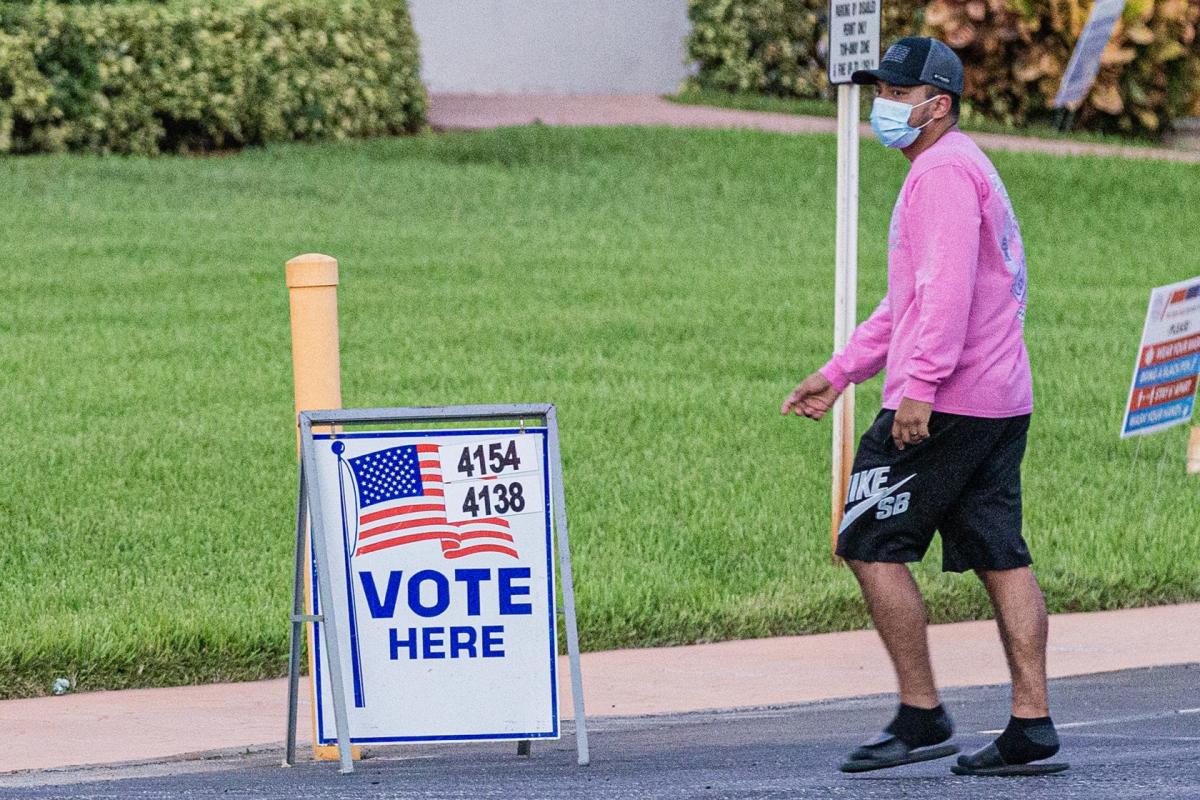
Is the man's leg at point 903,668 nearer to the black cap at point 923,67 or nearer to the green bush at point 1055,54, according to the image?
the black cap at point 923,67

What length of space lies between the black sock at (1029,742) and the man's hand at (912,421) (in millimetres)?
794

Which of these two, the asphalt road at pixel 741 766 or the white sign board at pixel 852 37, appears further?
the white sign board at pixel 852 37

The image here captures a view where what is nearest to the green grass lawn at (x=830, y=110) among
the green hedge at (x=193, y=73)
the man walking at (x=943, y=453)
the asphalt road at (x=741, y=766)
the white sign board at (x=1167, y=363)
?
the green hedge at (x=193, y=73)

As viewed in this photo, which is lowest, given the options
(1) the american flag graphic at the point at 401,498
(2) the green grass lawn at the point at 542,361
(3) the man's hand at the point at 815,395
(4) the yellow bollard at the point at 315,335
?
(2) the green grass lawn at the point at 542,361

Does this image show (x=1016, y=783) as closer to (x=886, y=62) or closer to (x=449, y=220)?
(x=886, y=62)

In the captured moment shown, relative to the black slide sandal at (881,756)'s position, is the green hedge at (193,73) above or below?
above

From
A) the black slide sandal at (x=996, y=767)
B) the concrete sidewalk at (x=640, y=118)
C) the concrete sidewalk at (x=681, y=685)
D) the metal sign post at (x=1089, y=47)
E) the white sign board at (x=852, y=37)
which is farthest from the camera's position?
the concrete sidewalk at (x=640, y=118)

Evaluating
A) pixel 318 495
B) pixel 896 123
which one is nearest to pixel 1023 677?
pixel 896 123

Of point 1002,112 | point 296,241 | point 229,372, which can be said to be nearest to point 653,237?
point 296,241

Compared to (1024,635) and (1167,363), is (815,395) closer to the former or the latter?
(1024,635)

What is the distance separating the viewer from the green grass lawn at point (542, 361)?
7125mm

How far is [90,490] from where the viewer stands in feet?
28.2

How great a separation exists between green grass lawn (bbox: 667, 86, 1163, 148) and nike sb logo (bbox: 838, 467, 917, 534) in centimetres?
1803

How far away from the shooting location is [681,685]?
623 cm
